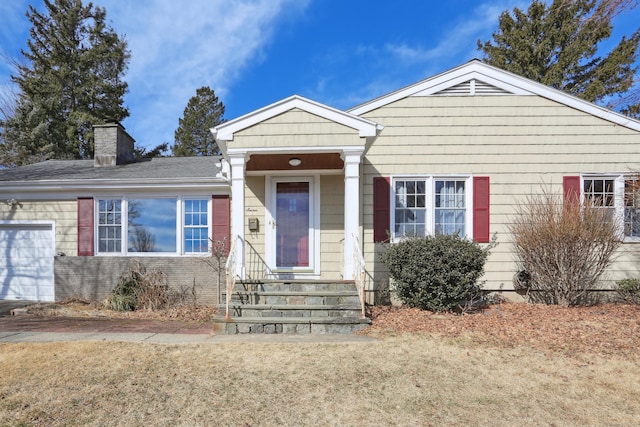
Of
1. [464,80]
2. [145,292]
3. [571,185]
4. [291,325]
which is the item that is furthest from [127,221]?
[571,185]

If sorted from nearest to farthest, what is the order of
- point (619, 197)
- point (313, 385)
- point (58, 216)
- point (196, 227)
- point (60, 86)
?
point (313, 385), point (619, 197), point (196, 227), point (58, 216), point (60, 86)

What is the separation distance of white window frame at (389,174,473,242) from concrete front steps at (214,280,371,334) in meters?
2.15

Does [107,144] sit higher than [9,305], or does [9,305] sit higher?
[107,144]

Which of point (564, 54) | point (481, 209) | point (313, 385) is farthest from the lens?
point (564, 54)

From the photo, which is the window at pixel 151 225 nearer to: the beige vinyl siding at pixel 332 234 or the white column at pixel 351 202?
the beige vinyl siding at pixel 332 234

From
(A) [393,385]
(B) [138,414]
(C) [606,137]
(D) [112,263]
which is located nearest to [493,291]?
(C) [606,137]

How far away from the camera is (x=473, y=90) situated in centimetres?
758

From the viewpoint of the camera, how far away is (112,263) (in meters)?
8.10

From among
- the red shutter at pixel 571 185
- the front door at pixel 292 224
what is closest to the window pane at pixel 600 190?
the red shutter at pixel 571 185

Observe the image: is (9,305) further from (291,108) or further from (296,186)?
(291,108)

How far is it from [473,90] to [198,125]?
23.6 metres

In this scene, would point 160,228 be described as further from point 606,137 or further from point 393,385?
point 606,137

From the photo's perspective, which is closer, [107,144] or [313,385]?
[313,385]

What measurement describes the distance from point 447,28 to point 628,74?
1145 cm
